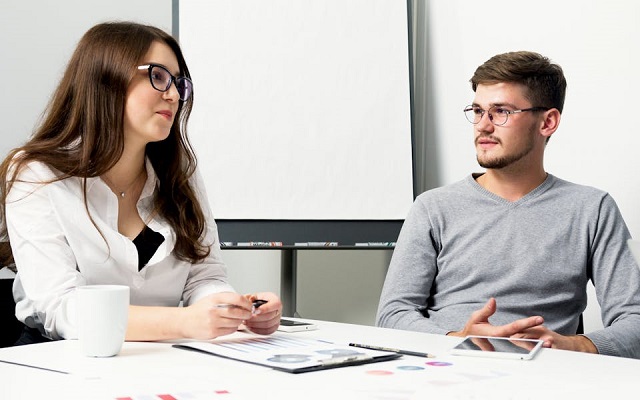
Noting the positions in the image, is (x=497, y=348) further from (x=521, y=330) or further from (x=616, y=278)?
(x=616, y=278)

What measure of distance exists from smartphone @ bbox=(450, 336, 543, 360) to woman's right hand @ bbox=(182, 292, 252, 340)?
0.37 meters

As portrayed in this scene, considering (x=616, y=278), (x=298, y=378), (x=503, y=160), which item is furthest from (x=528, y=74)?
(x=298, y=378)

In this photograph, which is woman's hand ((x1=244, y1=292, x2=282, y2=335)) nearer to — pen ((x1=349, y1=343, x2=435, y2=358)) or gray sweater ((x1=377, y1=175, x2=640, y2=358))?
pen ((x1=349, y1=343, x2=435, y2=358))

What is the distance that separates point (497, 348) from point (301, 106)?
1834mm

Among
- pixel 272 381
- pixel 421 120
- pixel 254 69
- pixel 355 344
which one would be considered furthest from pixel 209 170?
pixel 272 381

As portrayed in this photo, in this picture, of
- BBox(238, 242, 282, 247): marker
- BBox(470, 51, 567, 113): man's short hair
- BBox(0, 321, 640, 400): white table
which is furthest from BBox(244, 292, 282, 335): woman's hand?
BBox(238, 242, 282, 247): marker

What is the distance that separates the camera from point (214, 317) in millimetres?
1232

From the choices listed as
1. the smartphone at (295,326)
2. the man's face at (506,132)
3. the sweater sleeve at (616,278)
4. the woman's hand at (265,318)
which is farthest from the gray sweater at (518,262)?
the woman's hand at (265,318)

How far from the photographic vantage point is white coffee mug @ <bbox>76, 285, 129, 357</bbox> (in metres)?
1.10

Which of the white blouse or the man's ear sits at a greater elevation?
the man's ear

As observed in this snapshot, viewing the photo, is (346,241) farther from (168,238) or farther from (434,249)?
(168,238)

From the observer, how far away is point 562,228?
1.97 metres

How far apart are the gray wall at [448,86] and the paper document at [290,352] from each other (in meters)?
1.49

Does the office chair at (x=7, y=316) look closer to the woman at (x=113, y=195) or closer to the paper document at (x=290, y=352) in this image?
the woman at (x=113, y=195)
